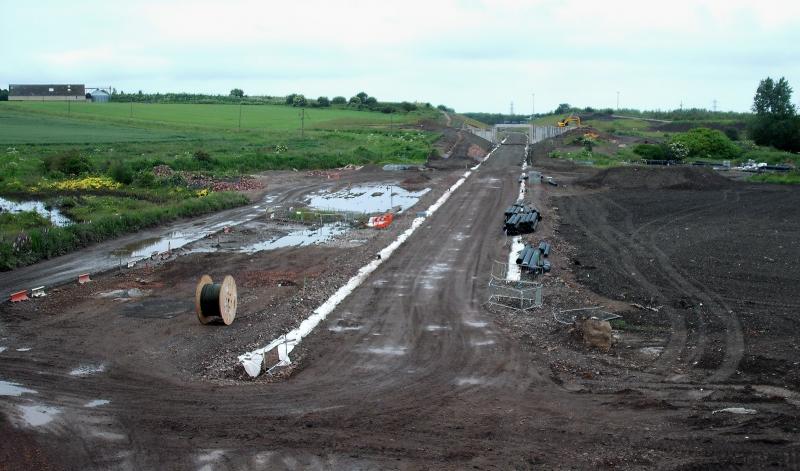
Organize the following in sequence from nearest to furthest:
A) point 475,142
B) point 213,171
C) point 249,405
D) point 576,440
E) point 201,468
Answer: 1. point 201,468
2. point 576,440
3. point 249,405
4. point 213,171
5. point 475,142

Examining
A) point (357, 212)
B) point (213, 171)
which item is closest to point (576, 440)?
point (357, 212)

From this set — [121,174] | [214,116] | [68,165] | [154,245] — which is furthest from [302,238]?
[214,116]

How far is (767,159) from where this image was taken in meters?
69.4

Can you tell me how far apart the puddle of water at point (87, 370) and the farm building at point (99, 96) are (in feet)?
489

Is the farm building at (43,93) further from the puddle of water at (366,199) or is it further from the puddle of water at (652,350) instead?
the puddle of water at (652,350)

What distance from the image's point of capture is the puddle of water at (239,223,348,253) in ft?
105

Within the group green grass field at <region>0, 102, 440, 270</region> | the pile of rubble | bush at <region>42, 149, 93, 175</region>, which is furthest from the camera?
bush at <region>42, 149, 93, 175</region>

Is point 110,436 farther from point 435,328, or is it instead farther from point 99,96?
point 99,96

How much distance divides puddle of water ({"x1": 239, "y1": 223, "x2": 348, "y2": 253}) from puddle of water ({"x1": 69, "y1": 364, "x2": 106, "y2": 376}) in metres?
15.0

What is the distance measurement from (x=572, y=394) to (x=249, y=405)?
19.5ft

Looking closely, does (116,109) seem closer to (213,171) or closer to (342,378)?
(213,171)

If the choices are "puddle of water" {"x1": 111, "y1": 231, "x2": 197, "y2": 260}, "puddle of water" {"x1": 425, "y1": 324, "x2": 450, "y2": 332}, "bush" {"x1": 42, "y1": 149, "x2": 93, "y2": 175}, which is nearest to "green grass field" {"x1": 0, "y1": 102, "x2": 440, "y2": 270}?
"bush" {"x1": 42, "y1": 149, "x2": 93, "y2": 175}

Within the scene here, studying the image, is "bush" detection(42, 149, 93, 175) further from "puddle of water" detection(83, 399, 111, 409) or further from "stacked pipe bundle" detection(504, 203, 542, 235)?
"puddle of water" detection(83, 399, 111, 409)

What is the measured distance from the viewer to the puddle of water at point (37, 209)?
1437 inches
